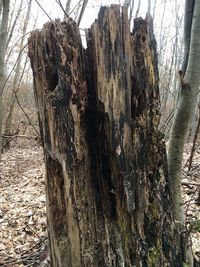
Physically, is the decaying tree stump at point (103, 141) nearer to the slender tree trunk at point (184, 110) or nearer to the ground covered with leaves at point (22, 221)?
the slender tree trunk at point (184, 110)

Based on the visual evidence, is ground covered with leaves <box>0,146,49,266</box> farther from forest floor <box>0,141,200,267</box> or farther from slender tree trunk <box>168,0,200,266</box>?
slender tree trunk <box>168,0,200,266</box>

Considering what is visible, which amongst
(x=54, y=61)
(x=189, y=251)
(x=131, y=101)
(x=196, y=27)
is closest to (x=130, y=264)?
(x=189, y=251)

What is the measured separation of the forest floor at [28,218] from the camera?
3.43 meters

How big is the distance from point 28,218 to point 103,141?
3309 millimetres

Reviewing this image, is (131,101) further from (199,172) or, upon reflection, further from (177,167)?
(199,172)

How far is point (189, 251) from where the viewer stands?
238cm

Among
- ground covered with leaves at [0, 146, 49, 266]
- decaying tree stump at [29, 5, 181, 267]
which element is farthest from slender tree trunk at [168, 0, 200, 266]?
ground covered with leaves at [0, 146, 49, 266]

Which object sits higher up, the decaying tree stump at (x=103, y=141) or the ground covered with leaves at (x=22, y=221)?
the decaying tree stump at (x=103, y=141)

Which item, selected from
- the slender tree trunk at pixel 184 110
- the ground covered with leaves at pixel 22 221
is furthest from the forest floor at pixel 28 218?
the slender tree trunk at pixel 184 110

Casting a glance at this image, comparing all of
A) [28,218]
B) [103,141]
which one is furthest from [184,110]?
[28,218]

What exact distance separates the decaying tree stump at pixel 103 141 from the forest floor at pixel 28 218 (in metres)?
0.76

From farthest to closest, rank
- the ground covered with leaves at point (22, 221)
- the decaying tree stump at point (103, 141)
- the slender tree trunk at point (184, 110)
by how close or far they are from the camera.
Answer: the ground covered with leaves at point (22, 221)
the slender tree trunk at point (184, 110)
the decaying tree stump at point (103, 141)

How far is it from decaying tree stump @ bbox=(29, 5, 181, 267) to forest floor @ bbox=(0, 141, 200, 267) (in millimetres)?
759

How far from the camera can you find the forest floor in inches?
135
